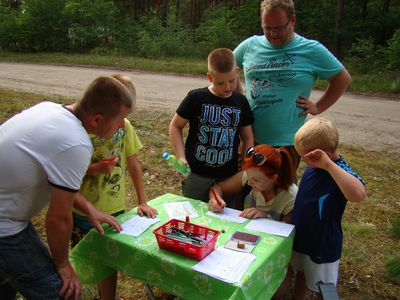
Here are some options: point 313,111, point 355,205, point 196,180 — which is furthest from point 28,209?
point 355,205

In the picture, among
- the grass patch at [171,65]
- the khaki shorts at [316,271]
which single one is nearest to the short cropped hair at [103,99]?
the khaki shorts at [316,271]

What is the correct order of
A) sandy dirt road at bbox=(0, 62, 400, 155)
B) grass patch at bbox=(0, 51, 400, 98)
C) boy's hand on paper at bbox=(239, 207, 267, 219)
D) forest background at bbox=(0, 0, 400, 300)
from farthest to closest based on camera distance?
forest background at bbox=(0, 0, 400, 300), grass patch at bbox=(0, 51, 400, 98), sandy dirt road at bbox=(0, 62, 400, 155), boy's hand on paper at bbox=(239, 207, 267, 219)

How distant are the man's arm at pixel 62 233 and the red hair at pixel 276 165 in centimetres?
118

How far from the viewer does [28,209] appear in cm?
192

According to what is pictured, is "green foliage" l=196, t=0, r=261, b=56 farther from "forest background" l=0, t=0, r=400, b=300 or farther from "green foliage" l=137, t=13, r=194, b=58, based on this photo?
"green foliage" l=137, t=13, r=194, b=58

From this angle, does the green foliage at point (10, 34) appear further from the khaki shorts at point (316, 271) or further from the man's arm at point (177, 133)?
the khaki shorts at point (316, 271)

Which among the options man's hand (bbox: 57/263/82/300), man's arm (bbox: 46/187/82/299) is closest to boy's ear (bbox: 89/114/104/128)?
man's arm (bbox: 46/187/82/299)

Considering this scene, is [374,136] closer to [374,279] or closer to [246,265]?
[374,279]

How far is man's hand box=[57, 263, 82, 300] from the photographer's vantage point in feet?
6.51

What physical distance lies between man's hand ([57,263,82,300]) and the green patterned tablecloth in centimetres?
33

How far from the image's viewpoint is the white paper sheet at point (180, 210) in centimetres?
264

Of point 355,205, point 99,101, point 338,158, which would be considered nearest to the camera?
point 99,101

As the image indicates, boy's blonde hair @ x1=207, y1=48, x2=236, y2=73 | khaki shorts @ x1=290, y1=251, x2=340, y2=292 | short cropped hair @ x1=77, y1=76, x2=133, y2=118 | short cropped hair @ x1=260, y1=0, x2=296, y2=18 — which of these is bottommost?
khaki shorts @ x1=290, y1=251, x2=340, y2=292

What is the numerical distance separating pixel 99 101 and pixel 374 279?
283 centimetres
